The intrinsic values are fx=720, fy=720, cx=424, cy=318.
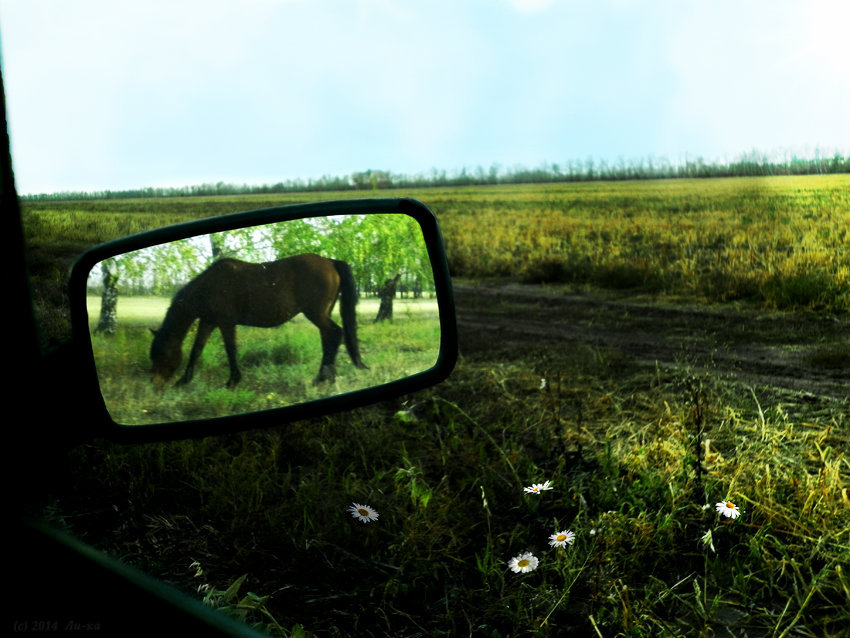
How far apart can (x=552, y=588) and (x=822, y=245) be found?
1737 millimetres

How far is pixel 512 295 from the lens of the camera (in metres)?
4.89

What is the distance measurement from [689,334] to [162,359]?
8.21 ft

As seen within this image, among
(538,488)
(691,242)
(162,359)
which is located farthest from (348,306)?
(691,242)

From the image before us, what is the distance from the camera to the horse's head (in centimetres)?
103

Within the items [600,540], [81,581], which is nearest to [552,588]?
[600,540]

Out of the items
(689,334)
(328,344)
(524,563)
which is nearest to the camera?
(328,344)

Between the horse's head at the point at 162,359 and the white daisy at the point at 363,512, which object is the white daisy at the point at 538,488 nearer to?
the white daisy at the point at 363,512

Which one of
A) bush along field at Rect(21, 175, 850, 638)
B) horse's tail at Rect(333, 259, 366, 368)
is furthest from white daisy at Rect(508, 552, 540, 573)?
horse's tail at Rect(333, 259, 366, 368)

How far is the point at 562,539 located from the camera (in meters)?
1.55

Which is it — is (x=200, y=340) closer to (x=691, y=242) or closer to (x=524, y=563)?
(x=524, y=563)

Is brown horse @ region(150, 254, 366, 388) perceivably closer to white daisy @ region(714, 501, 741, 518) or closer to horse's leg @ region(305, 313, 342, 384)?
horse's leg @ region(305, 313, 342, 384)

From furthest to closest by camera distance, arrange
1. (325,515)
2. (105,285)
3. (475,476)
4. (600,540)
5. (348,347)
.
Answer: (475,476) → (325,515) → (600,540) → (348,347) → (105,285)

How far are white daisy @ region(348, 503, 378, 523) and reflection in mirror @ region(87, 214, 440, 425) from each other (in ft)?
1.99

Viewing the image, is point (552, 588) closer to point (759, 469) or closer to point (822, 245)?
point (759, 469)
